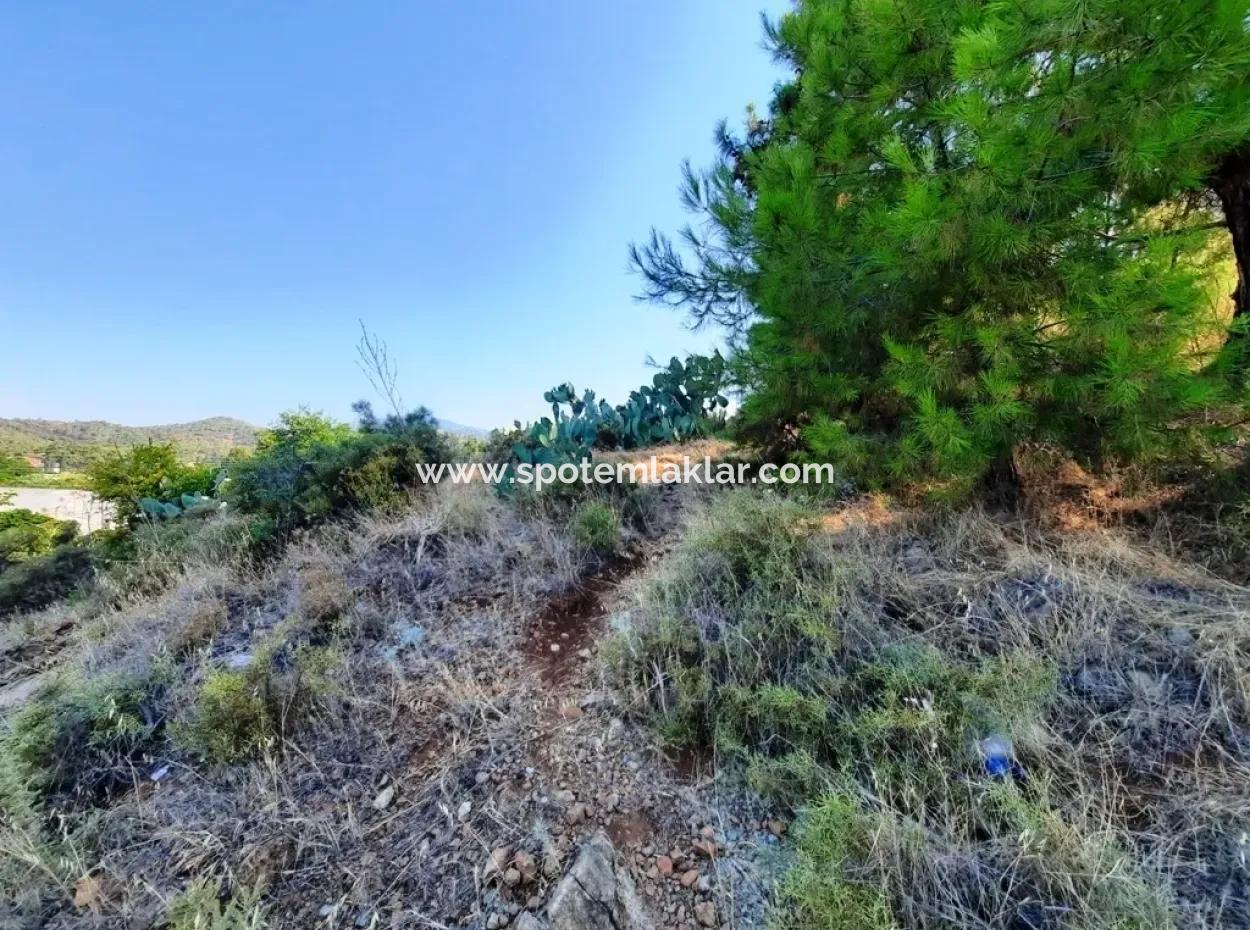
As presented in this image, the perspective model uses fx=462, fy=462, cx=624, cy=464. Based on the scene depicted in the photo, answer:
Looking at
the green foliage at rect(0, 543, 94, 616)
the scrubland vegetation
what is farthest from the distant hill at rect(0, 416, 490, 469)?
the scrubland vegetation

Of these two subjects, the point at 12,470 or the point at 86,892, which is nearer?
the point at 86,892

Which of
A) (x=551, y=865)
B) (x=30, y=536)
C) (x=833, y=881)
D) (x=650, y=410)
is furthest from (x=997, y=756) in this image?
(x=30, y=536)

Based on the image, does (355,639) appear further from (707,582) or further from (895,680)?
(895,680)

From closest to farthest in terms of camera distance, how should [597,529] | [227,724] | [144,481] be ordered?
[227,724] → [597,529] → [144,481]

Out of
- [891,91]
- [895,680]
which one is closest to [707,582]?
[895,680]

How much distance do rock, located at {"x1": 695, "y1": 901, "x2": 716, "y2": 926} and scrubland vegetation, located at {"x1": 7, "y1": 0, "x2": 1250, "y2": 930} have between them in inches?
0.8

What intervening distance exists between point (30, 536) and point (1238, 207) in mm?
11186

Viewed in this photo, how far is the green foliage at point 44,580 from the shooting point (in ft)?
13.7

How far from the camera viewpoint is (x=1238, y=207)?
2.35 m

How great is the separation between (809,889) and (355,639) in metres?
2.29

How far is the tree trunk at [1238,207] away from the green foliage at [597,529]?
3.35 metres

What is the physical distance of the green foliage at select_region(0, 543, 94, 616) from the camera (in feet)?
13.7

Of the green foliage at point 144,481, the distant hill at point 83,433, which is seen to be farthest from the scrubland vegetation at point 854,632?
the distant hill at point 83,433

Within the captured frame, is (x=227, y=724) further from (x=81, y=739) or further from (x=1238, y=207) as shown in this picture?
(x=1238, y=207)
